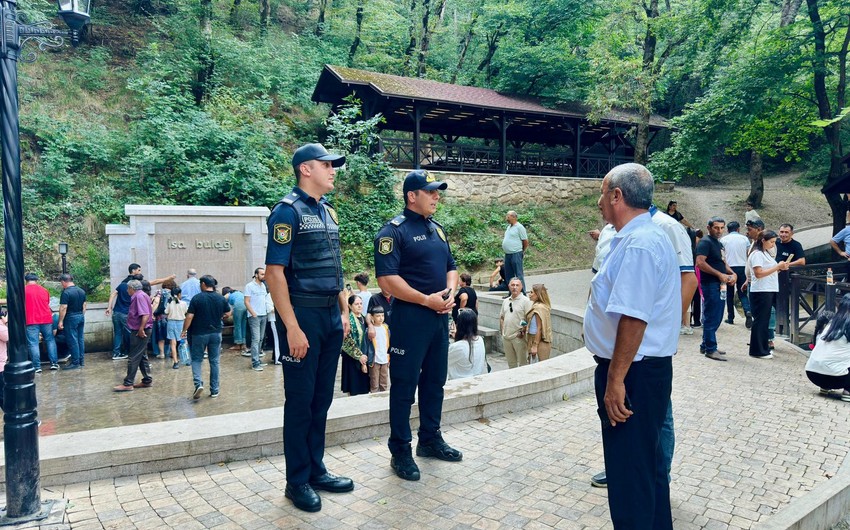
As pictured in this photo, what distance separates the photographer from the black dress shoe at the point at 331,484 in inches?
133

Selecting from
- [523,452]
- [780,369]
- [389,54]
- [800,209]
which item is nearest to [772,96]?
[780,369]

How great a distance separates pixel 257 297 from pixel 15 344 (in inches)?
263

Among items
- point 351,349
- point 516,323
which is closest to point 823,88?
point 516,323

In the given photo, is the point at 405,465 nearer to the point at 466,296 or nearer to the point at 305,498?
the point at 305,498

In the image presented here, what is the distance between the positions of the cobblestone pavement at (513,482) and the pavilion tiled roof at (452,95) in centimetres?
1608

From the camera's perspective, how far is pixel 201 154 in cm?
1756

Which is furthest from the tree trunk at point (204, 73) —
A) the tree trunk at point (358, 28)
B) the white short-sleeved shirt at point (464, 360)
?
the white short-sleeved shirt at point (464, 360)

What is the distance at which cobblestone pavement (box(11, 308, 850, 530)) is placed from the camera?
312 centimetres

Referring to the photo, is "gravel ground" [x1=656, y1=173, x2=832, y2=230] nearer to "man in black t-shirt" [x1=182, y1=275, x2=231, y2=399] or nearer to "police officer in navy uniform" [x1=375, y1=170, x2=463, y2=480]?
"man in black t-shirt" [x1=182, y1=275, x2=231, y2=399]

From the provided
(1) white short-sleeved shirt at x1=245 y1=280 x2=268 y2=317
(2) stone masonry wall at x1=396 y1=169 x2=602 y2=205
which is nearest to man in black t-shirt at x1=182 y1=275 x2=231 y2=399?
(1) white short-sleeved shirt at x1=245 y1=280 x2=268 y2=317

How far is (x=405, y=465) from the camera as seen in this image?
3627 mm

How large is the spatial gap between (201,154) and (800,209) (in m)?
28.8

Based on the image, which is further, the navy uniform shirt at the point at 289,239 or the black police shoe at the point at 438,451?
the black police shoe at the point at 438,451

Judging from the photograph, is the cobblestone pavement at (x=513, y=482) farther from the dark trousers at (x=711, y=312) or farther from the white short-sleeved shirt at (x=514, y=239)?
the white short-sleeved shirt at (x=514, y=239)
